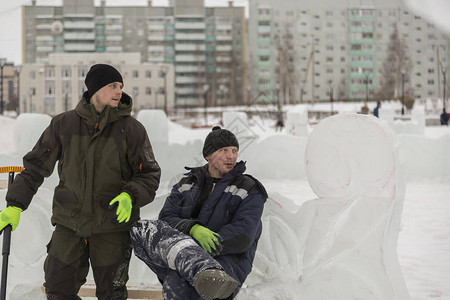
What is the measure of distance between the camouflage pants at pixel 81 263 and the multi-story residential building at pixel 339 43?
65.9 meters

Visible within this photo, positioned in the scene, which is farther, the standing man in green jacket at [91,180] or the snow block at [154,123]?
the snow block at [154,123]

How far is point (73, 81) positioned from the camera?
2285 inches

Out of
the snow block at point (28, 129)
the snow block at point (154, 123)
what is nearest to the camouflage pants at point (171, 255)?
the snow block at point (28, 129)

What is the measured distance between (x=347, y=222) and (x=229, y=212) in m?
0.59

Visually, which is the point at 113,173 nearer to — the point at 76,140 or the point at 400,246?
the point at 76,140

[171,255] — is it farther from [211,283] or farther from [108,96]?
[108,96]

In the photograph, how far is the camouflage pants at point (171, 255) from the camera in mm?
2309

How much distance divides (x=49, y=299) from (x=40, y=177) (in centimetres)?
57

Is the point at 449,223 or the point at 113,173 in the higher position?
the point at 113,173

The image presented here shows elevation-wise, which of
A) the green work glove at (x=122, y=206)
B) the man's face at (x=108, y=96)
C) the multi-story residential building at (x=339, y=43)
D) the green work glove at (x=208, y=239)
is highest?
the multi-story residential building at (x=339, y=43)

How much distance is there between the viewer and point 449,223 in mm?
6738

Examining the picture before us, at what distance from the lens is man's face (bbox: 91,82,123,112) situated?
8.51 feet

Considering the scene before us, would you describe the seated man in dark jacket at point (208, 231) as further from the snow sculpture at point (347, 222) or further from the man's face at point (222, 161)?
the snow sculpture at point (347, 222)

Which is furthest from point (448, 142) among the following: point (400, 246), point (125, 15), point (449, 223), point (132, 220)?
point (125, 15)
